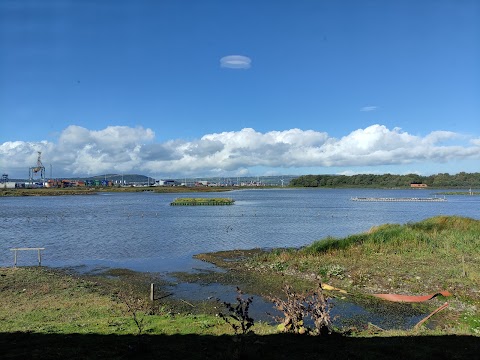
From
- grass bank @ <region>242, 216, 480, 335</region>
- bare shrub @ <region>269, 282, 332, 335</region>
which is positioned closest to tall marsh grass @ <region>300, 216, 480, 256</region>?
grass bank @ <region>242, 216, 480, 335</region>

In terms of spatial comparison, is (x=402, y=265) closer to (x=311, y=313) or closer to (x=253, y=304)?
(x=253, y=304)

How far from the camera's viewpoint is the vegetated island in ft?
30.1

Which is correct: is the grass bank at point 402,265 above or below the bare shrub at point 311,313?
below

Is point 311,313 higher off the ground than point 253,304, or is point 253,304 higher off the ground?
point 311,313

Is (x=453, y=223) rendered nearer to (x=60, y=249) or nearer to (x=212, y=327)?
(x=212, y=327)

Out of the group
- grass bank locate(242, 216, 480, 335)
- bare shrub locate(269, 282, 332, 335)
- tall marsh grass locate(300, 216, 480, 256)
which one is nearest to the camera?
bare shrub locate(269, 282, 332, 335)

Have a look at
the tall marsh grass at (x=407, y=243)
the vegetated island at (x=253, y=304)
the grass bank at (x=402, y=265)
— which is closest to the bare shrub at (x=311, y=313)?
the vegetated island at (x=253, y=304)

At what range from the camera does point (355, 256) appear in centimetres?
2702

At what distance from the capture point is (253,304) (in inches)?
735

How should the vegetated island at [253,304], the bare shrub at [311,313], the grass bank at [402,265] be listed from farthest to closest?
the grass bank at [402,265] → the bare shrub at [311,313] → the vegetated island at [253,304]

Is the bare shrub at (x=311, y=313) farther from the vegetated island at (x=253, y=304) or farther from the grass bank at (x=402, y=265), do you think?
the grass bank at (x=402, y=265)

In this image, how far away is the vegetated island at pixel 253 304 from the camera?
919 centimetres

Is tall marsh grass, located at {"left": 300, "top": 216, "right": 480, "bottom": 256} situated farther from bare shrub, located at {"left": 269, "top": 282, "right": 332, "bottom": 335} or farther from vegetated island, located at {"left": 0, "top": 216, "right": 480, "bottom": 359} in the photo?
bare shrub, located at {"left": 269, "top": 282, "right": 332, "bottom": 335}

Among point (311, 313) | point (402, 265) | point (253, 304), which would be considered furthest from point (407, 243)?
point (311, 313)
